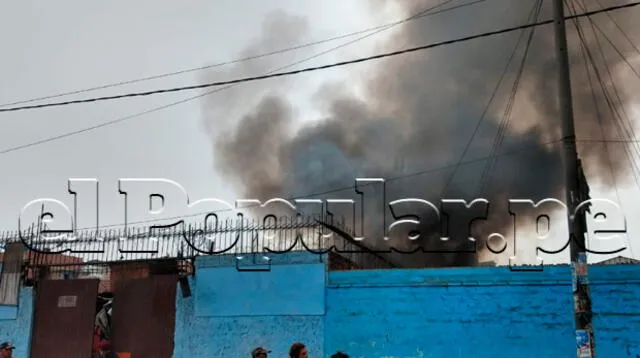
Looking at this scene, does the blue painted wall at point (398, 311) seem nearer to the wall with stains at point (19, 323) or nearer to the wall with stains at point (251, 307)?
the wall with stains at point (251, 307)

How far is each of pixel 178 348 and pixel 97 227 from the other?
11.7ft

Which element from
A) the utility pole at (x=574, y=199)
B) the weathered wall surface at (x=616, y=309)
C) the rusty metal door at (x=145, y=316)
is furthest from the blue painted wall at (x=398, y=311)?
the utility pole at (x=574, y=199)

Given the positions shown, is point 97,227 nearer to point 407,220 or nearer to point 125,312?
point 125,312

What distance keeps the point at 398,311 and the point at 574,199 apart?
16.4 feet

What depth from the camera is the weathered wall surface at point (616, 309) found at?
1156 cm

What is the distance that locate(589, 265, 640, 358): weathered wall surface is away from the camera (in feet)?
37.9

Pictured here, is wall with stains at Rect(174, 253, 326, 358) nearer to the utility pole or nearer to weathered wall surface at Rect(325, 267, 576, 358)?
weathered wall surface at Rect(325, 267, 576, 358)

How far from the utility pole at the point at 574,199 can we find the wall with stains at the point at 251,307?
5871mm

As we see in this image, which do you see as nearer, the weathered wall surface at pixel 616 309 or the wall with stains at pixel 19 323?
the weathered wall surface at pixel 616 309

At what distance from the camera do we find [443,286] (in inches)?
503

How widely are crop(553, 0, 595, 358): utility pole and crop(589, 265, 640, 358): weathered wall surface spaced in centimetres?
316

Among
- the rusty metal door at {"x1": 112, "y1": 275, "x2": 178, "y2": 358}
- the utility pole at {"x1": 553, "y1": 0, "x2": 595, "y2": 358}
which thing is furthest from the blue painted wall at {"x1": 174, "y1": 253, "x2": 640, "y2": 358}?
the utility pole at {"x1": 553, "y1": 0, "x2": 595, "y2": 358}

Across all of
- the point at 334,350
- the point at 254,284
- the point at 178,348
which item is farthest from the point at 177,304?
the point at 334,350

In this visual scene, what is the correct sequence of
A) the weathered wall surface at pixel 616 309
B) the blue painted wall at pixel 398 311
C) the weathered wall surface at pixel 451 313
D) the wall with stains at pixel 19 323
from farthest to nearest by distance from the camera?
1. the wall with stains at pixel 19 323
2. the weathered wall surface at pixel 451 313
3. the blue painted wall at pixel 398 311
4. the weathered wall surface at pixel 616 309
